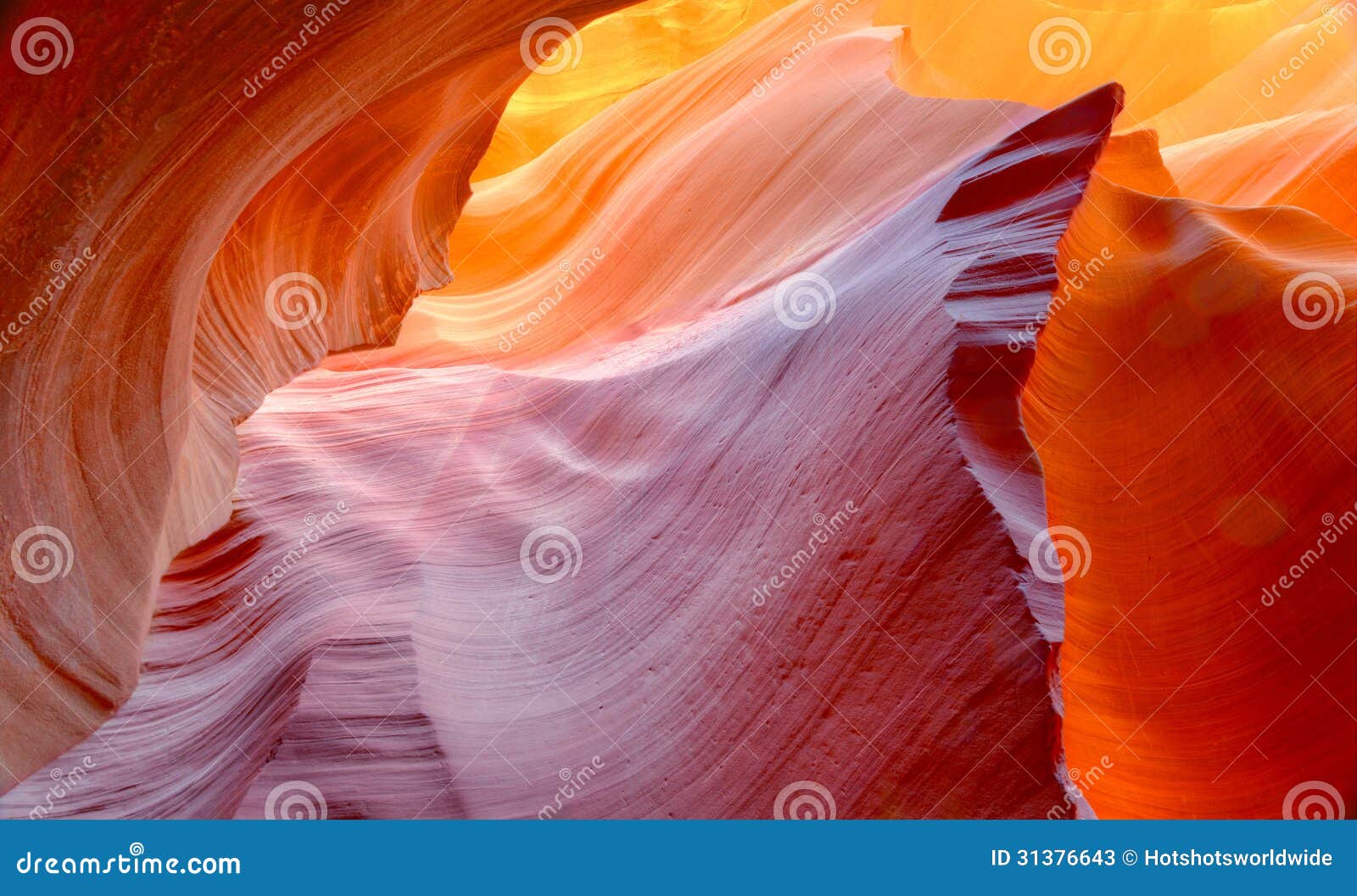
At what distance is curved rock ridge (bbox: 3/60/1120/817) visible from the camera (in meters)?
2.89

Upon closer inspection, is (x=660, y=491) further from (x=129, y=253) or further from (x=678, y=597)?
(x=129, y=253)

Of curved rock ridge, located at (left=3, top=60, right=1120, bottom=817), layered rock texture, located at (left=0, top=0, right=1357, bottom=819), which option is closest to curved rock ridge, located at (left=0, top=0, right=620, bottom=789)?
layered rock texture, located at (left=0, top=0, right=1357, bottom=819)

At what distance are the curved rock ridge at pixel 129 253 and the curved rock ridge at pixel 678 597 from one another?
0.40 m

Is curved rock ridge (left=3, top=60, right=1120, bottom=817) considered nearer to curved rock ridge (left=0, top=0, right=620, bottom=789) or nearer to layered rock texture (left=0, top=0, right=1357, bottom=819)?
layered rock texture (left=0, top=0, right=1357, bottom=819)

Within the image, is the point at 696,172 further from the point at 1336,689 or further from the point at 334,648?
the point at 1336,689

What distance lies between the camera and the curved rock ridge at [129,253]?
2.70 m

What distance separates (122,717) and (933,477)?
285 cm

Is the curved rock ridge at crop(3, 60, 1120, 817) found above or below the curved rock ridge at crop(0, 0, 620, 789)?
below

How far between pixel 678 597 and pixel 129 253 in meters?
1.93

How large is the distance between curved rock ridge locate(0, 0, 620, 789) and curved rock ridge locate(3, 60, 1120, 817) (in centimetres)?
40

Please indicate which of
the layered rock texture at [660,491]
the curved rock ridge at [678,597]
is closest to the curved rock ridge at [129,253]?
the layered rock texture at [660,491]

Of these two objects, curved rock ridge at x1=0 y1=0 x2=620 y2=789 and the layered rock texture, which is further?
the layered rock texture

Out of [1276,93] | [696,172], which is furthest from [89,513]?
[1276,93]

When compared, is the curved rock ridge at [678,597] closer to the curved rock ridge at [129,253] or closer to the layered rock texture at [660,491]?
the layered rock texture at [660,491]
